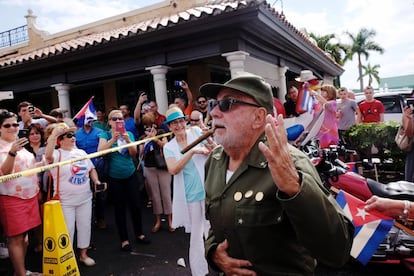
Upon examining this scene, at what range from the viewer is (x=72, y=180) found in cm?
384

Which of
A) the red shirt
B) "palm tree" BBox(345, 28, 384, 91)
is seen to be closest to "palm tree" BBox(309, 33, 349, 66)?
"palm tree" BBox(345, 28, 384, 91)

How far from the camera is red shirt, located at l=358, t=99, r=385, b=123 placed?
772 centimetres

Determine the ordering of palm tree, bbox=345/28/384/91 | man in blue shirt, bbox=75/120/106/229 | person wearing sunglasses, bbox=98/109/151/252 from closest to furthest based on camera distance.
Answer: person wearing sunglasses, bbox=98/109/151/252 < man in blue shirt, bbox=75/120/106/229 < palm tree, bbox=345/28/384/91

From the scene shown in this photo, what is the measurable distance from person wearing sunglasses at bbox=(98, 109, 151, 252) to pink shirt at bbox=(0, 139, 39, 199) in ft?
3.09

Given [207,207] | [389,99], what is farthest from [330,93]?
[207,207]

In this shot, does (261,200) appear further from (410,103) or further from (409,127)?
(409,127)

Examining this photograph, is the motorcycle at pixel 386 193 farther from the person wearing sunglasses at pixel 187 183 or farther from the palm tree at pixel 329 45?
the palm tree at pixel 329 45

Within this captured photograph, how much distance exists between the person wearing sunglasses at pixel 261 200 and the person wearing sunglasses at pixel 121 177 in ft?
8.36

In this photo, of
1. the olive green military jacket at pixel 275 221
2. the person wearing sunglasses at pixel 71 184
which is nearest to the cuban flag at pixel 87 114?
the person wearing sunglasses at pixel 71 184

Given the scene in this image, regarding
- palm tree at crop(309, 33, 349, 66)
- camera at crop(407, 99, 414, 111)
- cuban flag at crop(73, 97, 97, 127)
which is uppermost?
palm tree at crop(309, 33, 349, 66)

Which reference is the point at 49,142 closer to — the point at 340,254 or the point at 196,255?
the point at 196,255

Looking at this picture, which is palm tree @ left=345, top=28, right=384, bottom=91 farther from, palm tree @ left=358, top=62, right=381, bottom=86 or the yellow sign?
the yellow sign

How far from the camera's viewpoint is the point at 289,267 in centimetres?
147

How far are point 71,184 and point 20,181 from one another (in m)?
0.56
